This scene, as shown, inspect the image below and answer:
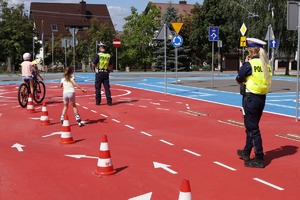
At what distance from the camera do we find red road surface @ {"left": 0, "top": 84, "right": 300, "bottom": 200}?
5.70m

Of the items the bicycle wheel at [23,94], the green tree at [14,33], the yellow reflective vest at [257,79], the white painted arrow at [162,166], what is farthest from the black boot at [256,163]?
the green tree at [14,33]

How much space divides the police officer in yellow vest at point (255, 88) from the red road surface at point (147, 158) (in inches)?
12.2

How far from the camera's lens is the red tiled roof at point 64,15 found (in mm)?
79375

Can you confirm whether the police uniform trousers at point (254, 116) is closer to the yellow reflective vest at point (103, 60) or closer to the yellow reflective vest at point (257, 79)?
the yellow reflective vest at point (257, 79)

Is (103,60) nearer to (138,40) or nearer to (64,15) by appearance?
(138,40)

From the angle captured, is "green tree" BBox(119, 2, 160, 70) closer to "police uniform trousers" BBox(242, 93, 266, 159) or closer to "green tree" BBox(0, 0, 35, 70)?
"green tree" BBox(0, 0, 35, 70)

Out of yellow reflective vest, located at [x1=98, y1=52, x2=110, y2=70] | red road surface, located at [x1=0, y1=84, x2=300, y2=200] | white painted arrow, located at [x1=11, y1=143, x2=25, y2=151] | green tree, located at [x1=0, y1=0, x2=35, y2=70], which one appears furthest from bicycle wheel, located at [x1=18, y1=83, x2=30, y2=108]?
green tree, located at [x1=0, y1=0, x2=35, y2=70]

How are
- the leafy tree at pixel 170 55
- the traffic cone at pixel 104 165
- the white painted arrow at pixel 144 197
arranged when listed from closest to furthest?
the white painted arrow at pixel 144 197 < the traffic cone at pixel 104 165 < the leafy tree at pixel 170 55

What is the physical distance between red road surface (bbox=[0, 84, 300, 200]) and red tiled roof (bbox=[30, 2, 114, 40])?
69.3 meters

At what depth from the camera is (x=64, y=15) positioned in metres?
83.3

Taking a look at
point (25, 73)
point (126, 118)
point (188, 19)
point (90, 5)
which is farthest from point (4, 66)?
point (126, 118)

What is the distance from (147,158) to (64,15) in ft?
261

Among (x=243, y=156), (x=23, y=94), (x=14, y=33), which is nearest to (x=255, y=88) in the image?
(x=243, y=156)

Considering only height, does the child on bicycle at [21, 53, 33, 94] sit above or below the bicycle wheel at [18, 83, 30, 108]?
above
